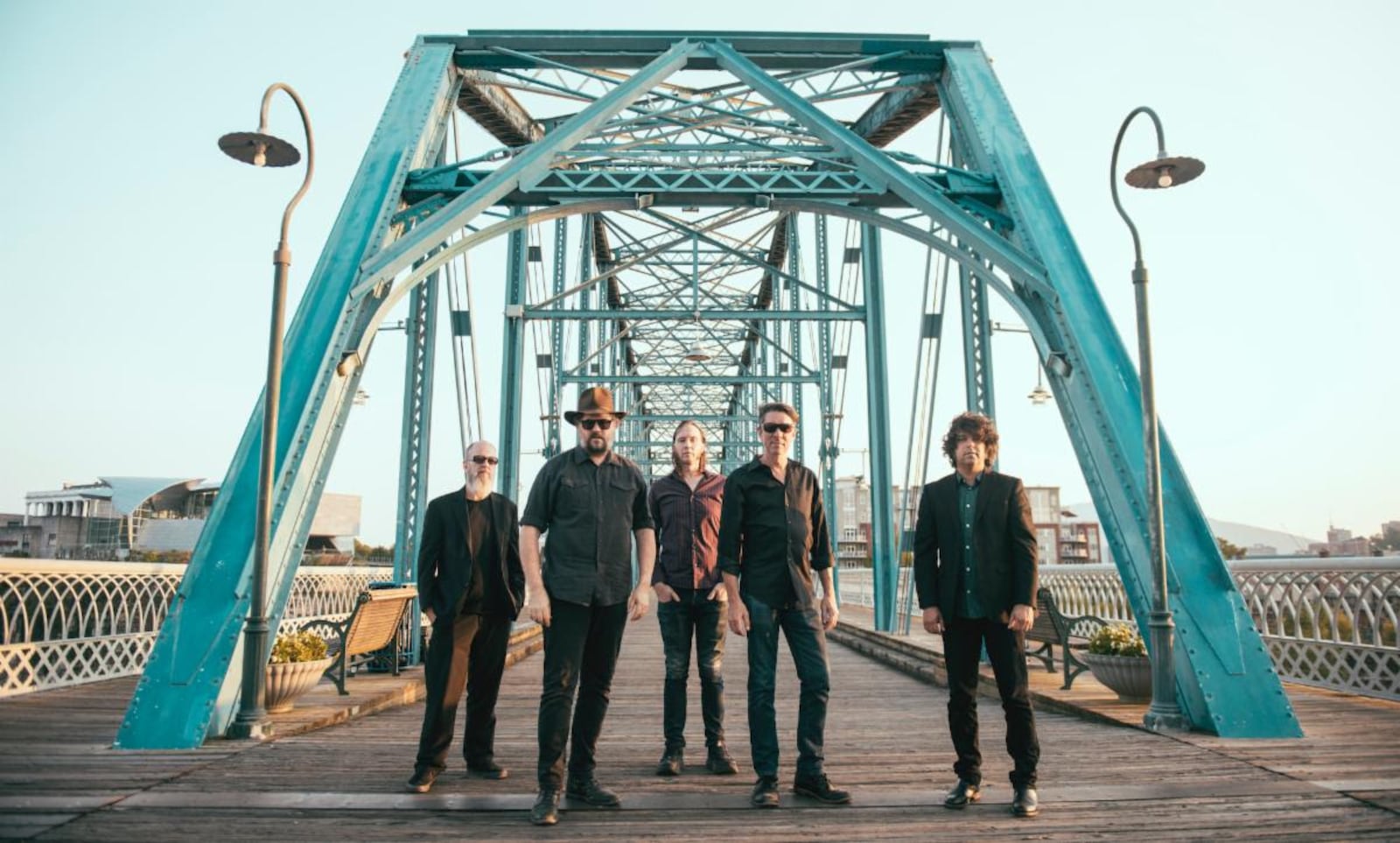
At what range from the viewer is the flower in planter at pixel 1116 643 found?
679 cm

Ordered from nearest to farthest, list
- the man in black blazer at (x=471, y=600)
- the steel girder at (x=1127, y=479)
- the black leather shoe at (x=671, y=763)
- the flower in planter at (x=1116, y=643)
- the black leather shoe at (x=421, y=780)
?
the black leather shoe at (x=421, y=780), the man in black blazer at (x=471, y=600), the black leather shoe at (x=671, y=763), the steel girder at (x=1127, y=479), the flower in planter at (x=1116, y=643)

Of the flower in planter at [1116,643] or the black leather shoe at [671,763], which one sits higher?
the flower in planter at [1116,643]

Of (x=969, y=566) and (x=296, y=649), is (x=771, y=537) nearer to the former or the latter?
(x=969, y=566)

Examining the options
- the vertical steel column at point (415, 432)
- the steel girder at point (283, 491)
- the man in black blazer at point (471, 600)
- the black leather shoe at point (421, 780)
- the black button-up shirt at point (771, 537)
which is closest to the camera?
the black button-up shirt at point (771, 537)

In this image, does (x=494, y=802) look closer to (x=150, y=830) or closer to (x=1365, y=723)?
(x=150, y=830)

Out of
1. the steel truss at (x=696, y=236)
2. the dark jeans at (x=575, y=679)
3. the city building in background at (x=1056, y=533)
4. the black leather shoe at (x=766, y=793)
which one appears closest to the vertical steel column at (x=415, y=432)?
the steel truss at (x=696, y=236)

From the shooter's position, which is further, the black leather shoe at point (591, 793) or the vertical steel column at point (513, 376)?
the vertical steel column at point (513, 376)

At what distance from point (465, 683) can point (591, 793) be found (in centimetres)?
114

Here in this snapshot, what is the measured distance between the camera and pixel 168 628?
5.80 m

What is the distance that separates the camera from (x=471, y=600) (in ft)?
16.1

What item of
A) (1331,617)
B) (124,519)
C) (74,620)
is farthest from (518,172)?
(124,519)

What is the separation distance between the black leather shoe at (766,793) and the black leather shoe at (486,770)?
1386 millimetres

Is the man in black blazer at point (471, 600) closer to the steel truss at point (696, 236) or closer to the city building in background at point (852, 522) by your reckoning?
the steel truss at point (696, 236)

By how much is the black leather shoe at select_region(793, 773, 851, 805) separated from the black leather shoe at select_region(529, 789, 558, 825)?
111 cm
